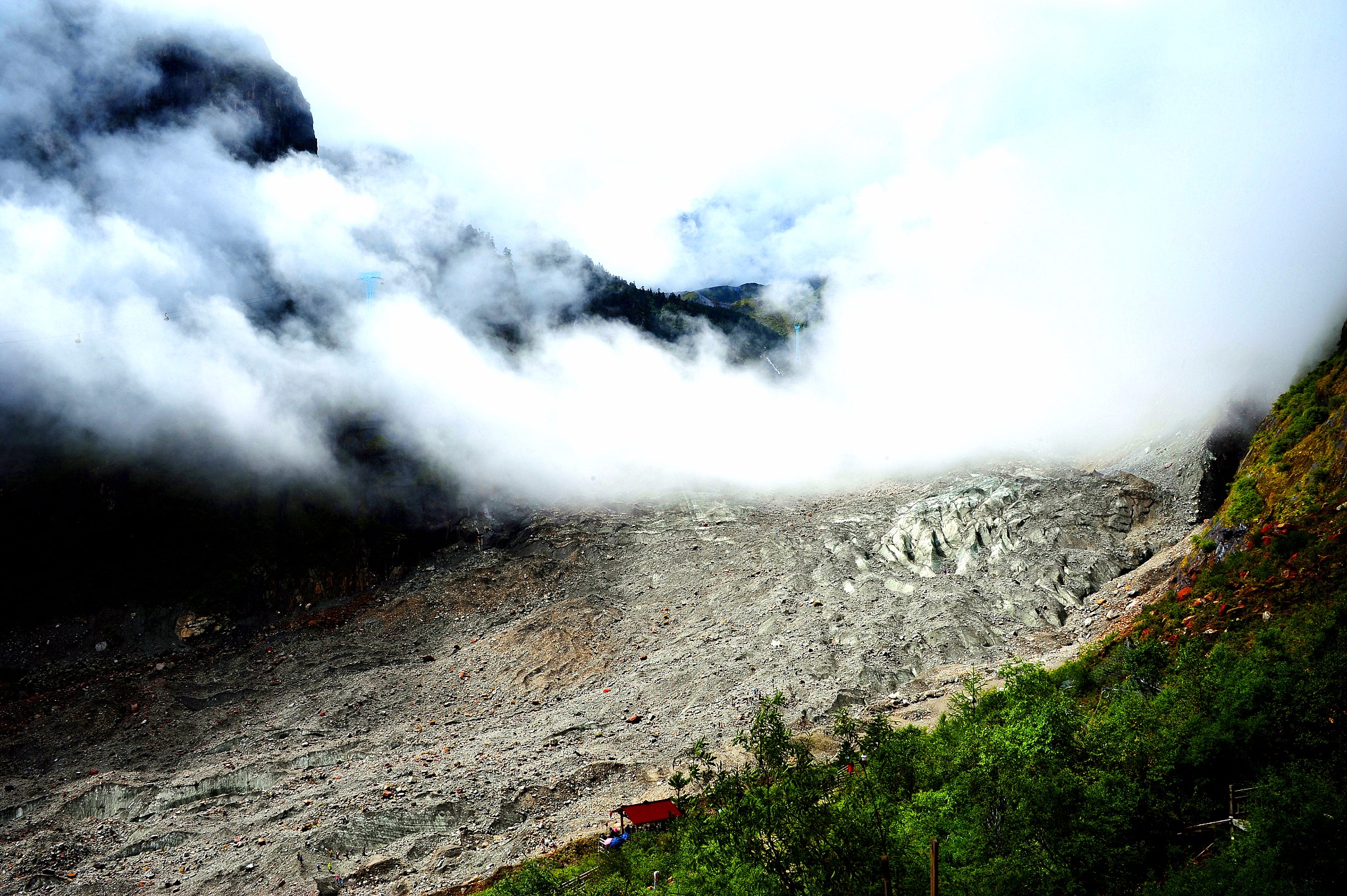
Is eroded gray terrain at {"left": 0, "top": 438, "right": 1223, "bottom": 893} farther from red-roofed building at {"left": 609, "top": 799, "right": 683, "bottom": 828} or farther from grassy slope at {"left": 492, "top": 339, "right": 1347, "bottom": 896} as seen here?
grassy slope at {"left": 492, "top": 339, "right": 1347, "bottom": 896}

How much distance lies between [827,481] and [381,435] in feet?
248

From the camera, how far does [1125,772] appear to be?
1303 inches

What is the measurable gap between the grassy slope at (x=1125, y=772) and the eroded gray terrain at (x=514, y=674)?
43.1ft

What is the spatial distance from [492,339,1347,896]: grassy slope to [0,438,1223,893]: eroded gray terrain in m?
13.1

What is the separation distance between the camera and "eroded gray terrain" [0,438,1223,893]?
50938 millimetres

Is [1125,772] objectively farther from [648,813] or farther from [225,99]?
[225,99]

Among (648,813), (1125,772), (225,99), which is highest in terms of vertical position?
(225,99)

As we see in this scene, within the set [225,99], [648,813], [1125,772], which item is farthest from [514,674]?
[225,99]

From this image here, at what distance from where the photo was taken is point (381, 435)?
392ft

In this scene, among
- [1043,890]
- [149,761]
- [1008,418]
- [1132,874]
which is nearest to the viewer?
[1043,890]

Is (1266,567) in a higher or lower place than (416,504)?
lower

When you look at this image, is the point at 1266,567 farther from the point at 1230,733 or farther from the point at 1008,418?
the point at 1008,418

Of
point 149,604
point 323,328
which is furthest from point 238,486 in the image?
point 323,328

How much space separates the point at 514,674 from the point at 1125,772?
57692 mm
